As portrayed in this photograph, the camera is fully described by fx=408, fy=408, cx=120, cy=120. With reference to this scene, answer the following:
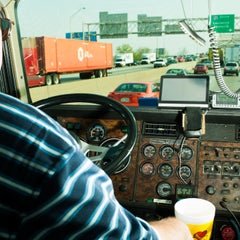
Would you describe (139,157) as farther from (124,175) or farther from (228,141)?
(228,141)

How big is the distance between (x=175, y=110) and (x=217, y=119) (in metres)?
0.28

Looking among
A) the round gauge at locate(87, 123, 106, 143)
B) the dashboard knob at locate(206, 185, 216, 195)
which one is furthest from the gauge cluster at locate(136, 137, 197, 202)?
the round gauge at locate(87, 123, 106, 143)

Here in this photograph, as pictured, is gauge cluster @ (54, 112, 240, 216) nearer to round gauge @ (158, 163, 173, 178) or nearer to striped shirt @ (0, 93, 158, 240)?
round gauge @ (158, 163, 173, 178)

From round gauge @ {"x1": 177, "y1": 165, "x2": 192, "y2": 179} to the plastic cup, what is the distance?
1.94 ft

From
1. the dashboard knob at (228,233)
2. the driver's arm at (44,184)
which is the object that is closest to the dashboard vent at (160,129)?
the dashboard knob at (228,233)

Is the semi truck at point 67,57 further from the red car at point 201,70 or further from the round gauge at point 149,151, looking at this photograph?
the round gauge at point 149,151

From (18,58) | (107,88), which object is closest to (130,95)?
(107,88)

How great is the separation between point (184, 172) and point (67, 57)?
29326mm

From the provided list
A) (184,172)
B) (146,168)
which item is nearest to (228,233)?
(184,172)

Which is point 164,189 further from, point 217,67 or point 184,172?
point 217,67

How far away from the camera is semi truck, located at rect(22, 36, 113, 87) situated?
86.1 ft

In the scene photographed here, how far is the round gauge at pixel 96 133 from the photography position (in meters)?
2.82

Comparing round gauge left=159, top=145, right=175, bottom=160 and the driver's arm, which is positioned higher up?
the driver's arm

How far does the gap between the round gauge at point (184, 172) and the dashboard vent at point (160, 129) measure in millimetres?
225
